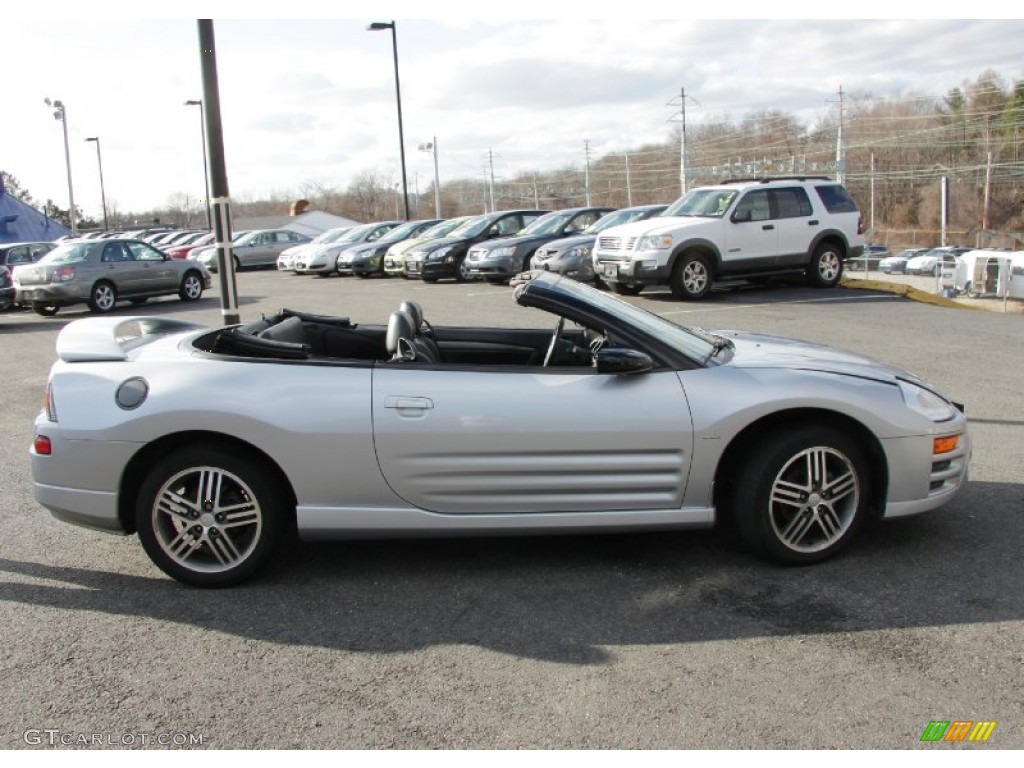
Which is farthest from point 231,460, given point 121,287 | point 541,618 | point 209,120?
Answer: point 121,287

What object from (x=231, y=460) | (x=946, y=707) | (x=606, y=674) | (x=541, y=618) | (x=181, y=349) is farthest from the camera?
(x=181, y=349)

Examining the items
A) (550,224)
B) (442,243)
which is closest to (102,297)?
(442,243)

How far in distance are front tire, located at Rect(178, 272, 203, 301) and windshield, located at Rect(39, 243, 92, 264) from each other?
2423 mm

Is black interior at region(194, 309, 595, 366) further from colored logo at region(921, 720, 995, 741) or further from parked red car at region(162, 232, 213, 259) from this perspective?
parked red car at region(162, 232, 213, 259)

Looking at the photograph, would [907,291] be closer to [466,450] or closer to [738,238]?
[738,238]

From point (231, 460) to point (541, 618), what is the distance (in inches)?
61.2

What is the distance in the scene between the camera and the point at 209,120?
6543 mm

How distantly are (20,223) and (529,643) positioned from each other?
54.8m

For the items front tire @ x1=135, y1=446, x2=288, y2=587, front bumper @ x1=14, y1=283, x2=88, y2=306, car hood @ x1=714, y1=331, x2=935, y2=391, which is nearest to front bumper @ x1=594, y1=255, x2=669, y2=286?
car hood @ x1=714, y1=331, x2=935, y2=391

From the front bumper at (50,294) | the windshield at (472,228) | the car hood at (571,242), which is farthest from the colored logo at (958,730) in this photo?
the windshield at (472,228)

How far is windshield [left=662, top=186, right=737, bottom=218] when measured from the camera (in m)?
16.0

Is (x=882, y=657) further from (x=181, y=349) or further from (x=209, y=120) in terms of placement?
(x=209, y=120)

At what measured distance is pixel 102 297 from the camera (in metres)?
19.5

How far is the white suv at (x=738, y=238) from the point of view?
15.6 meters
